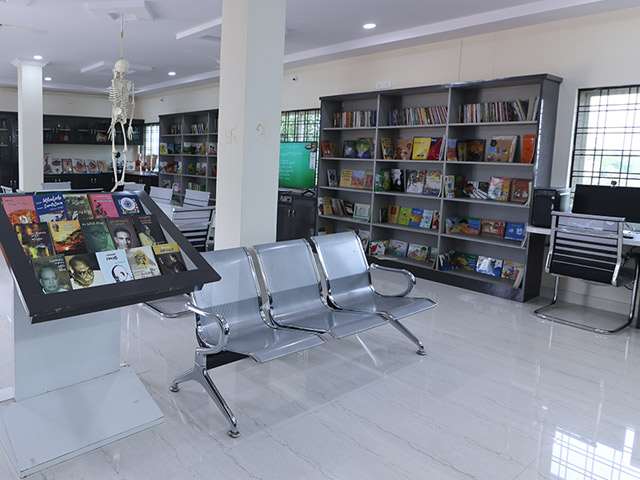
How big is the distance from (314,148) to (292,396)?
540cm

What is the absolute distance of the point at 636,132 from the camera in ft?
16.1

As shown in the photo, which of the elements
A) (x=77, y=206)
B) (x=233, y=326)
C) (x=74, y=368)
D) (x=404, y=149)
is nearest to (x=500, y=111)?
(x=404, y=149)

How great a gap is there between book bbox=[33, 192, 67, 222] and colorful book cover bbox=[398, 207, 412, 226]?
198 inches

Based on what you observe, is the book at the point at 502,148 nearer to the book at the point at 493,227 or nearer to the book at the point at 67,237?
the book at the point at 493,227

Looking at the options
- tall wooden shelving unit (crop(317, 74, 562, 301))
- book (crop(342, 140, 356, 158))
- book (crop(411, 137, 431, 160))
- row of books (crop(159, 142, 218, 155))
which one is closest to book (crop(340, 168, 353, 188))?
tall wooden shelving unit (crop(317, 74, 562, 301))

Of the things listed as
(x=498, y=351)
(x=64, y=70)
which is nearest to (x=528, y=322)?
(x=498, y=351)

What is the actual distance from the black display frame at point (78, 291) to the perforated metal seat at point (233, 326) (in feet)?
1.72

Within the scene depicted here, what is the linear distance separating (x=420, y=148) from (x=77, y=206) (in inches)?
192

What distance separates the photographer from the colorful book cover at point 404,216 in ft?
21.8

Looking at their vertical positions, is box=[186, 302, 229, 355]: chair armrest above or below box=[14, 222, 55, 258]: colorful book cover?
below

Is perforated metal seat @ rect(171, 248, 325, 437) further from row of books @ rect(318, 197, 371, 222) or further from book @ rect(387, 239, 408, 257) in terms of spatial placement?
row of books @ rect(318, 197, 371, 222)

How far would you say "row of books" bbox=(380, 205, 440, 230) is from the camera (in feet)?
20.7

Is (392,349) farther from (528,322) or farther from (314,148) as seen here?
(314,148)

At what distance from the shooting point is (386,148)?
21.8 feet
